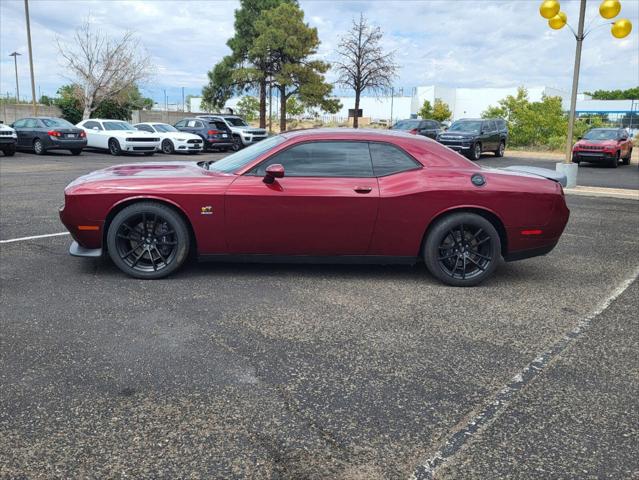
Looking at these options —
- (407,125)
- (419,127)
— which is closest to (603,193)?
(407,125)

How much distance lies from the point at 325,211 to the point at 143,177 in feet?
5.60

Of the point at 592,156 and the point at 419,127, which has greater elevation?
the point at 419,127

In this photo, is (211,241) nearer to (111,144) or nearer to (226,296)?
(226,296)

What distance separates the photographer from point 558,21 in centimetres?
1362

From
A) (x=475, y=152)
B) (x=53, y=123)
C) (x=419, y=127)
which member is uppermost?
(x=419, y=127)

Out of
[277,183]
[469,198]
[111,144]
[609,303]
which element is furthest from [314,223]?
[111,144]

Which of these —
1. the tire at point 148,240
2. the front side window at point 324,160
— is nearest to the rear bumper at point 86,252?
the tire at point 148,240

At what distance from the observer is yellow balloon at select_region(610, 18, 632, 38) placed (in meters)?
13.3

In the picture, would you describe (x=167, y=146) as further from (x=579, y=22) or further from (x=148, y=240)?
(x=148, y=240)

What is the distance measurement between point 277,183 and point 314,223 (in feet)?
1.61

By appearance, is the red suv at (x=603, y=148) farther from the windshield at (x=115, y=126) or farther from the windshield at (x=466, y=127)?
the windshield at (x=115, y=126)

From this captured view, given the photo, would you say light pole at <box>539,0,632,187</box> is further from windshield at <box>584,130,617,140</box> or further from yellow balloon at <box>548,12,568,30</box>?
windshield at <box>584,130,617,140</box>

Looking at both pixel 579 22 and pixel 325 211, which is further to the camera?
pixel 579 22

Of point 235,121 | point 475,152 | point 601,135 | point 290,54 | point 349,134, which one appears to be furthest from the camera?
point 290,54
